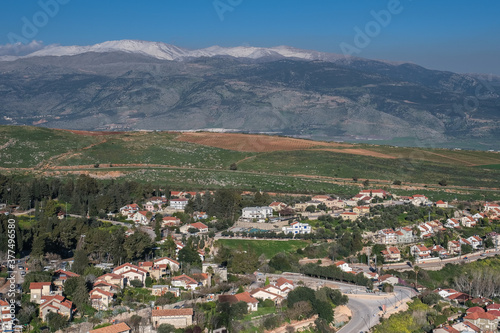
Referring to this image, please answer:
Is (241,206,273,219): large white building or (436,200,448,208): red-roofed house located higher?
(241,206,273,219): large white building

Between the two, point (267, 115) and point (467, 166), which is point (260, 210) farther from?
point (267, 115)

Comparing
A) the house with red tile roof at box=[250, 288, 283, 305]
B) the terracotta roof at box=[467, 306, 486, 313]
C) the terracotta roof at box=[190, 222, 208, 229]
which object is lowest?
the terracotta roof at box=[467, 306, 486, 313]

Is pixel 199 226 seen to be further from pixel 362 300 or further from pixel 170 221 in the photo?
pixel 362 300

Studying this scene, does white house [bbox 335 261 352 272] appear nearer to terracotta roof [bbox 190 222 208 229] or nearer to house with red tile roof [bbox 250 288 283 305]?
house with red tile roof [bbox 250 288 283 305]

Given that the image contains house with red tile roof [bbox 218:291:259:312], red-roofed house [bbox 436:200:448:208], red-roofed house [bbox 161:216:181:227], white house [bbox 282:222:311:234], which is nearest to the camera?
house with red tile roof [bbox 218:291:259:312]

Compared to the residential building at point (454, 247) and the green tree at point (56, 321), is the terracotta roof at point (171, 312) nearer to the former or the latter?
the green tree at point (56, 321)

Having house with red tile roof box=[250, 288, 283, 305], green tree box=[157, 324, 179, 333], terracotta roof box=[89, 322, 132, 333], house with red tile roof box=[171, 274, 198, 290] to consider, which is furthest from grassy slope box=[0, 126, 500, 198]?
terracotta roof box=[89, 322, 132, 333]

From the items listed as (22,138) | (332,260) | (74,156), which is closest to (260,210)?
(332,260)
